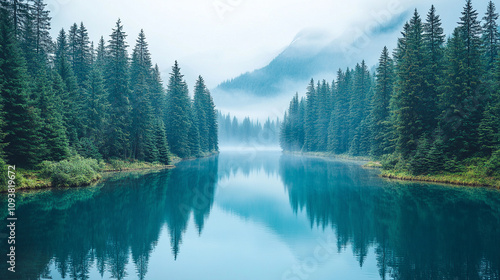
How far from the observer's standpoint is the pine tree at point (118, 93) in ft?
132

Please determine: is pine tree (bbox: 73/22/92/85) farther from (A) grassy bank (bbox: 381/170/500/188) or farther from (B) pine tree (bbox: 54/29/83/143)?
(A) grassy bank (bbox: 381/170/500/188)

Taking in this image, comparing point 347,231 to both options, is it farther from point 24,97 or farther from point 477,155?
point 24,97

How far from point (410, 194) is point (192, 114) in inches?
2123

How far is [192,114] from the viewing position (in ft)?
232

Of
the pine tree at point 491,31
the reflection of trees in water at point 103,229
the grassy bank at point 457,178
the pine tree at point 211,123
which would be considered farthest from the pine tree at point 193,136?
the pine tree at point 491,31

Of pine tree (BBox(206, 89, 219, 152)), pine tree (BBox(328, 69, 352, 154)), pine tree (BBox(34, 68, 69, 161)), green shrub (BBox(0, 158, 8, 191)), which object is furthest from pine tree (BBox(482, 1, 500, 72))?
pine tree (BBox(206, 89, 219, 152))

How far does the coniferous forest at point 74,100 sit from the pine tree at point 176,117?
0.63 feet

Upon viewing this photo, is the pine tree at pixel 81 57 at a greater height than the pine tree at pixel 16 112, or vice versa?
the pine tree at pixel 81 57

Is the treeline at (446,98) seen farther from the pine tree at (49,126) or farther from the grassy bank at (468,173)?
the pine tree at (49,126)

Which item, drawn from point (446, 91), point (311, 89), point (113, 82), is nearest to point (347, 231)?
point (446, 91)

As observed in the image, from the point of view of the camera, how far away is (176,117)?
6016cm

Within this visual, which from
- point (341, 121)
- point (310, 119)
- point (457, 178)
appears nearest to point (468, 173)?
point (457, 178)

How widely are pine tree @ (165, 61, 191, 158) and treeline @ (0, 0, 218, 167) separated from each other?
195mm

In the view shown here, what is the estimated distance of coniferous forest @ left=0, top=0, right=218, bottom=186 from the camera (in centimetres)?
2453
